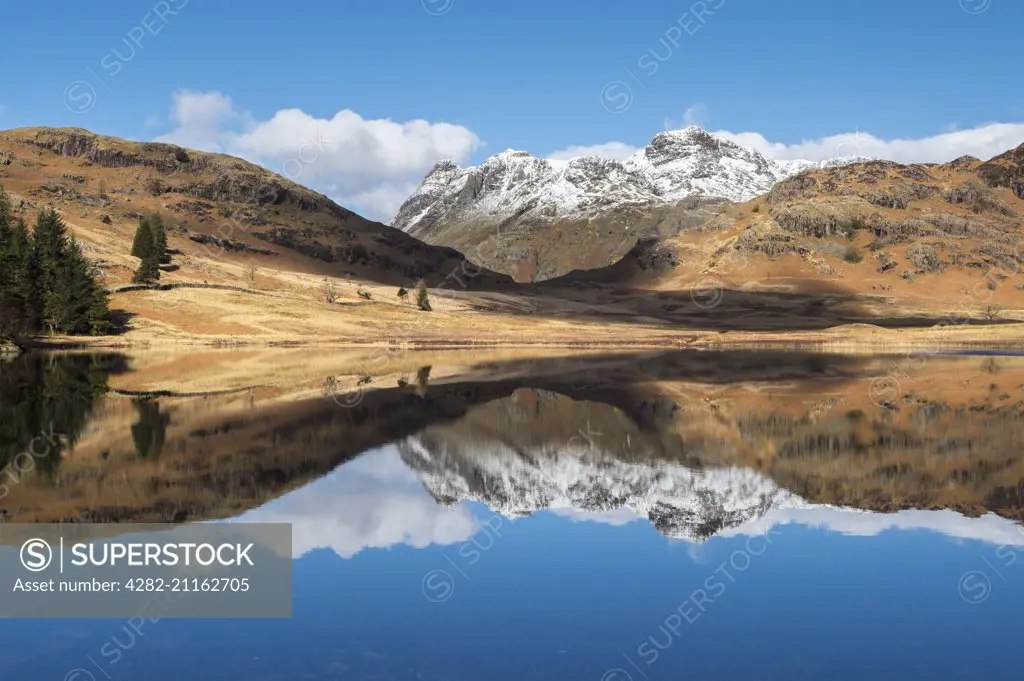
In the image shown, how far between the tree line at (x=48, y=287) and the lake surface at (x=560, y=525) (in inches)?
2448

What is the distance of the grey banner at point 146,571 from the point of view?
18312 millimetres

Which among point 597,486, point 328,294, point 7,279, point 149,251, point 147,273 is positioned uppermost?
point 149,251

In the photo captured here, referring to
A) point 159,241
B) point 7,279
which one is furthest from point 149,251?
point 7,279

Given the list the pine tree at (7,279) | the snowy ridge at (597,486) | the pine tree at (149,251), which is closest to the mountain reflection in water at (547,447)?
the snowy ridge at (597,486)

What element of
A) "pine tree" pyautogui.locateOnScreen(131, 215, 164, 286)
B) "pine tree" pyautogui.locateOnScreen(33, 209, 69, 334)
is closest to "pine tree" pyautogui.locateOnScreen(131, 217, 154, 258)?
"pine tree" pyautogui.locateOnScreen(131, 215, 164, 286)

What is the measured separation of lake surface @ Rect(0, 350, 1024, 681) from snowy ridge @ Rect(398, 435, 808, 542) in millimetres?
180

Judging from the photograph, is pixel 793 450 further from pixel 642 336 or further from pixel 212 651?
pixel 642 336

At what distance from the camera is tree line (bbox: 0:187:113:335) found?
110688 mm

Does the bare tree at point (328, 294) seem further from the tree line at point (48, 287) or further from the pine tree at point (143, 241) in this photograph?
the tree line at point (48, 287)

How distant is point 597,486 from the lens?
106 ft

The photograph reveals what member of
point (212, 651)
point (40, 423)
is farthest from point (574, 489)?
point (40, 423)

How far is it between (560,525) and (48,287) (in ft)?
387

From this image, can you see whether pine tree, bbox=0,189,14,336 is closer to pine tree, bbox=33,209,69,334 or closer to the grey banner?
pine tree, bbox=33,209,69,334

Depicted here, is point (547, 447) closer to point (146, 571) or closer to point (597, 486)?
point (597, 486)
